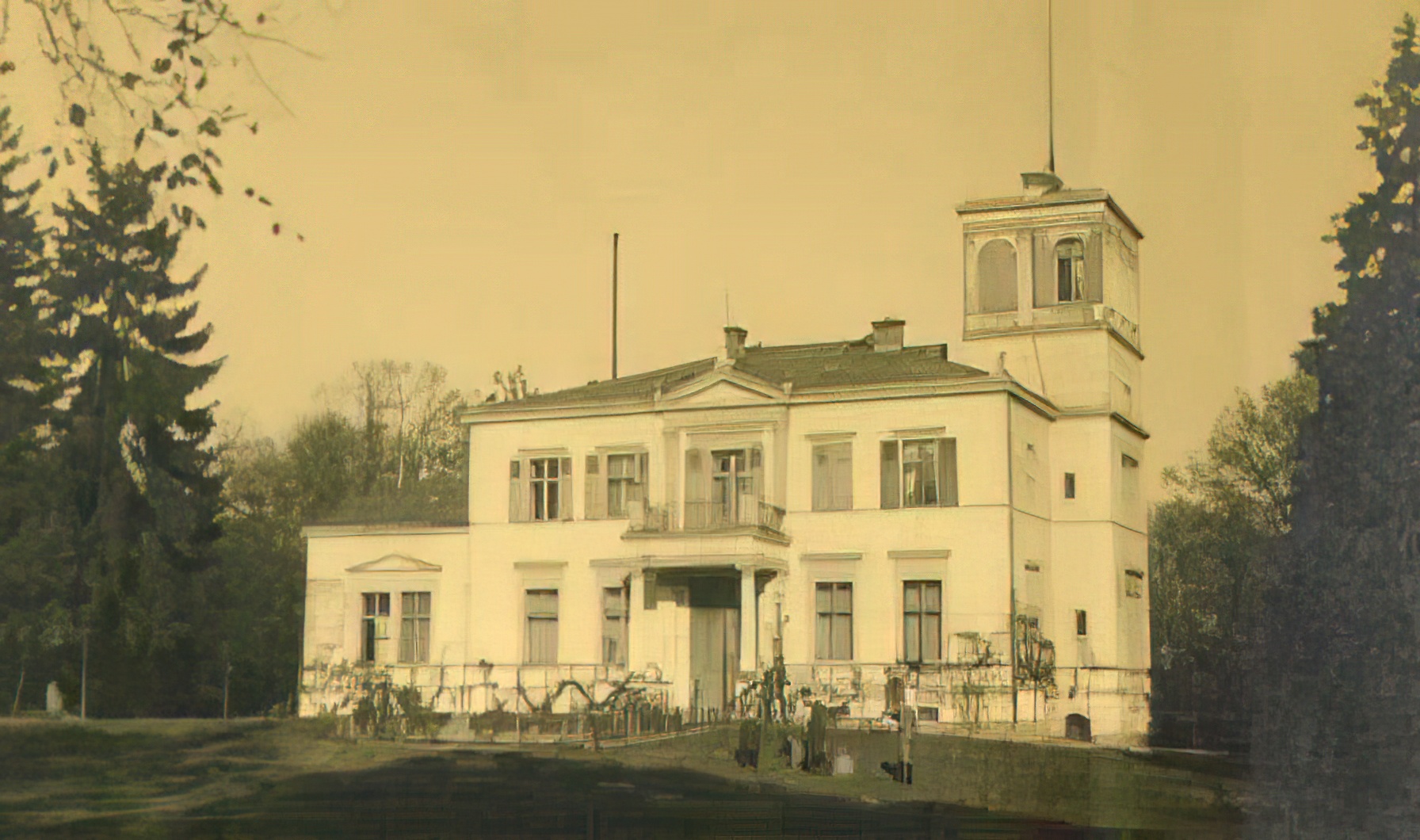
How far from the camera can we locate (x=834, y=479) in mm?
9820

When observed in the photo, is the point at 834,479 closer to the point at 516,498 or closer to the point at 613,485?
the point at 613,485

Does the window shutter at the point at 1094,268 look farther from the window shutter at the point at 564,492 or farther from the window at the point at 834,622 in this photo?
the window shutter at the point at 564,492

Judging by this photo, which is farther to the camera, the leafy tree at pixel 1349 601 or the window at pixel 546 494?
the window at pixel 546 494

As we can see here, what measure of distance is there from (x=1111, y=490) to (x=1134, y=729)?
1468 mm

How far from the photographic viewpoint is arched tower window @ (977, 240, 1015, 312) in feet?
32.0

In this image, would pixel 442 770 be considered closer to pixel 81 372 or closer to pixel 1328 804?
pixel 81 372

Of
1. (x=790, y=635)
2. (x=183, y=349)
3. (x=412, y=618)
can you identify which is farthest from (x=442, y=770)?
(x=183, y=349)

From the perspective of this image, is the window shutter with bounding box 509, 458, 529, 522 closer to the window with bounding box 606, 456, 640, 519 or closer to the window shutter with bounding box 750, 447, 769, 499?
the window with bounding box 606, 456, 640, 519

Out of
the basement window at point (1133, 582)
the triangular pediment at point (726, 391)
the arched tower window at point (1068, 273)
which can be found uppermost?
the arched tower window at point (1068, 273)

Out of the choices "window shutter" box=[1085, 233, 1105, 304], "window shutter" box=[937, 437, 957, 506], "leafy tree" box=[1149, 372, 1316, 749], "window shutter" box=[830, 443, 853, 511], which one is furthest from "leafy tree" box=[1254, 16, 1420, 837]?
"window shutter" box=[830, 443, 853, 511]

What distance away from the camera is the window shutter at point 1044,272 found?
9.55 m

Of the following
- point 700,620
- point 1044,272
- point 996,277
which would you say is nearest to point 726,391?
point 700,620

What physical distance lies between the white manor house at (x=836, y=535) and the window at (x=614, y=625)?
13mm

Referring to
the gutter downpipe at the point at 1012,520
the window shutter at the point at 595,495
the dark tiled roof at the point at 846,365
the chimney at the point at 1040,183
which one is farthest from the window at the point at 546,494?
the chimney at the point at 1040,183
